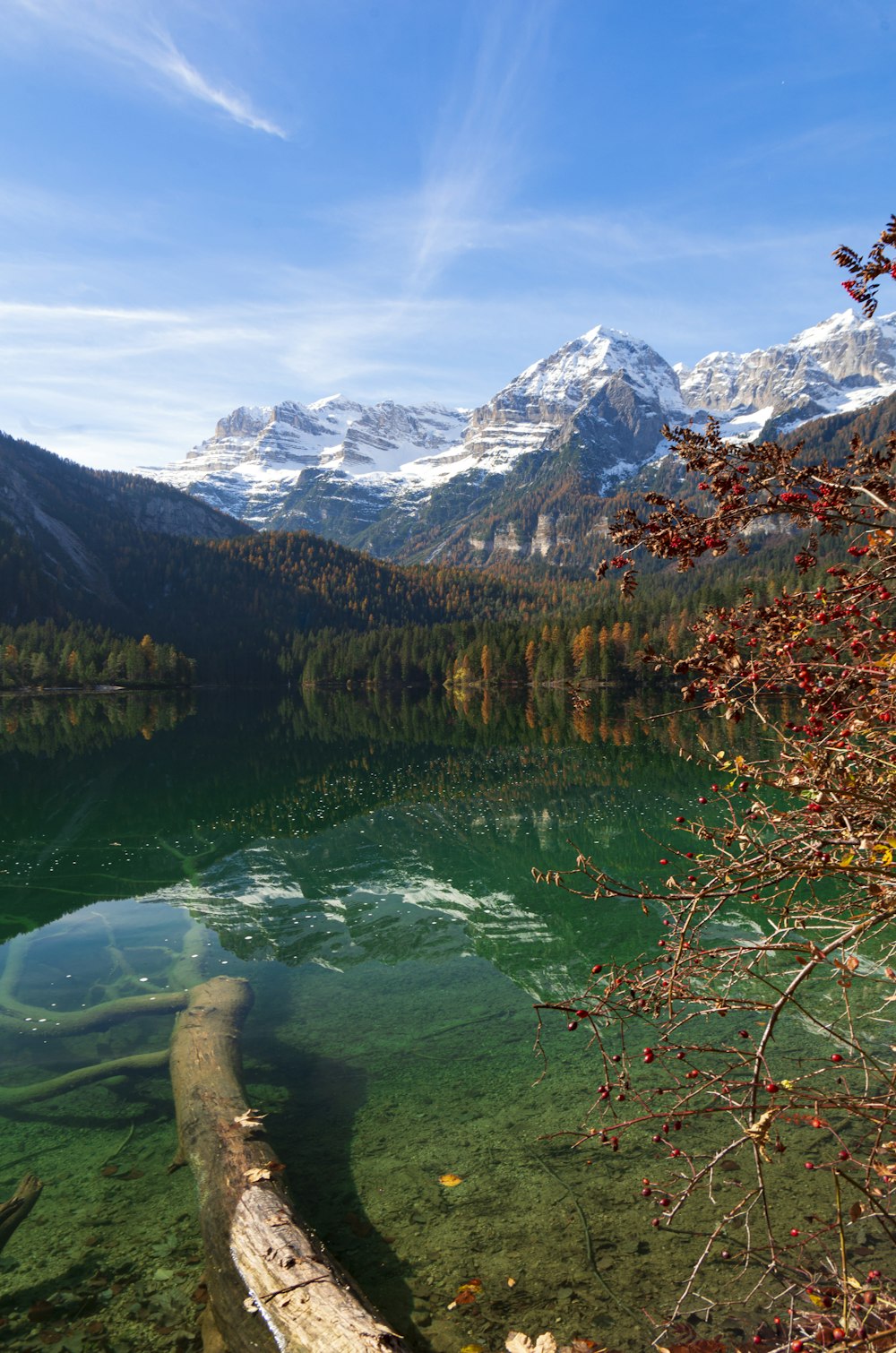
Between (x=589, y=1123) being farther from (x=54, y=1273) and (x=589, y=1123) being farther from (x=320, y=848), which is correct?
(x=320, y=848)

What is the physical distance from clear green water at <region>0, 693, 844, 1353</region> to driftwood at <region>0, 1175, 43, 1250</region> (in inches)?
6.5

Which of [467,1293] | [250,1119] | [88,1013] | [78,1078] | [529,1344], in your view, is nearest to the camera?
[529,1344]

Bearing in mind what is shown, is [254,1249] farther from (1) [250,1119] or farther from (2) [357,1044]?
(2) [357,1044]

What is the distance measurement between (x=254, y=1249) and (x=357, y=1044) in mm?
6294

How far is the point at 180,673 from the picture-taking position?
570 feet

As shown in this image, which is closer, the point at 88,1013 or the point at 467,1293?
the point at 467,1293

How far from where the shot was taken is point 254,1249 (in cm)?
839

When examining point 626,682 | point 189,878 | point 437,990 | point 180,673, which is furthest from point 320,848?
point 180,673

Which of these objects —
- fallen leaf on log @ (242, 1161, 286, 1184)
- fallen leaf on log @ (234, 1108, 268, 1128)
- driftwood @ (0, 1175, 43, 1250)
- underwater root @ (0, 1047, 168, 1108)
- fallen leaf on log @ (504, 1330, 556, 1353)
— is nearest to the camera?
fallen leaf on log @ (504, 1330, 556, 1353)

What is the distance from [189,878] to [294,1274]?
68.3ft

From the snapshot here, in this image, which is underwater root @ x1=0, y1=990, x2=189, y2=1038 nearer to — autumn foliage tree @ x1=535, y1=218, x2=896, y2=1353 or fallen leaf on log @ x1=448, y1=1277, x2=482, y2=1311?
fallen leaf on log @ x1=448, y1=1277, x2=482, y2=1311

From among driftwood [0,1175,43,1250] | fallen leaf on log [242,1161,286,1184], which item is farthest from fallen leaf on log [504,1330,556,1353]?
driftwood [0,1175,43,1250]

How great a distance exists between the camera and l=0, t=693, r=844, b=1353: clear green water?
859 cm

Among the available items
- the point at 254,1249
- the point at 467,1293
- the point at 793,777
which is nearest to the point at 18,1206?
the point at 254,1249
